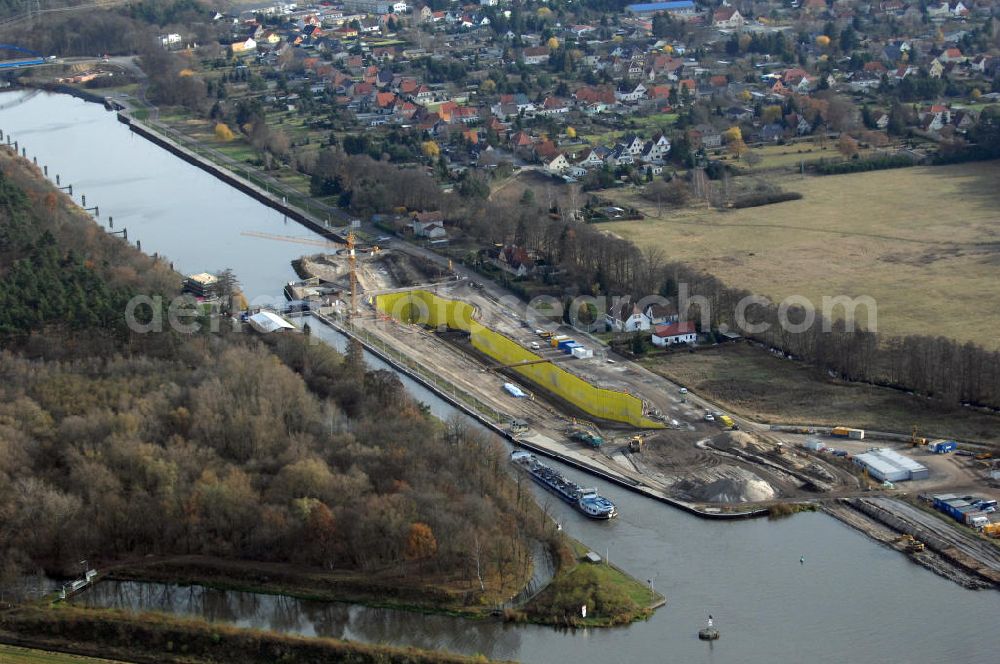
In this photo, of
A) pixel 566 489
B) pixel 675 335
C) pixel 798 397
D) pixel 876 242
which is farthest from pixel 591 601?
pixel 876 242

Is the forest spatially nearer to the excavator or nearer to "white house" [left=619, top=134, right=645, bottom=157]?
the excavator

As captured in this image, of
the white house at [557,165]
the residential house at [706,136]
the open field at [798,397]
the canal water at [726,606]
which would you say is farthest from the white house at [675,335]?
the residential house at [706,136]

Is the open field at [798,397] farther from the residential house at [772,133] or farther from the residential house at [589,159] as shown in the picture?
the residential house at [772,133]

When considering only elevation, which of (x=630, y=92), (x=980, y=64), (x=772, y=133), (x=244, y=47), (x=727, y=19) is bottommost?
(x=772, y=133)

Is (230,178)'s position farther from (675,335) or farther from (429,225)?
(675,335)

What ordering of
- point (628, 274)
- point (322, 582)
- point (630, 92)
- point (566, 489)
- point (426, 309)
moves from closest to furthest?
point (322, 582) → point (566, 489) → point (426, 309) → point (628, 274) → point (630, 92)

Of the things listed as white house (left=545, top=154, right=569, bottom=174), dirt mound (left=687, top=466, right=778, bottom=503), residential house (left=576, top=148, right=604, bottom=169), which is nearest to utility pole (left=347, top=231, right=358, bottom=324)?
white house (left=545, top=154, right=569, bottom=174)

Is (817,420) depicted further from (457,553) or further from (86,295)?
(86,295)
